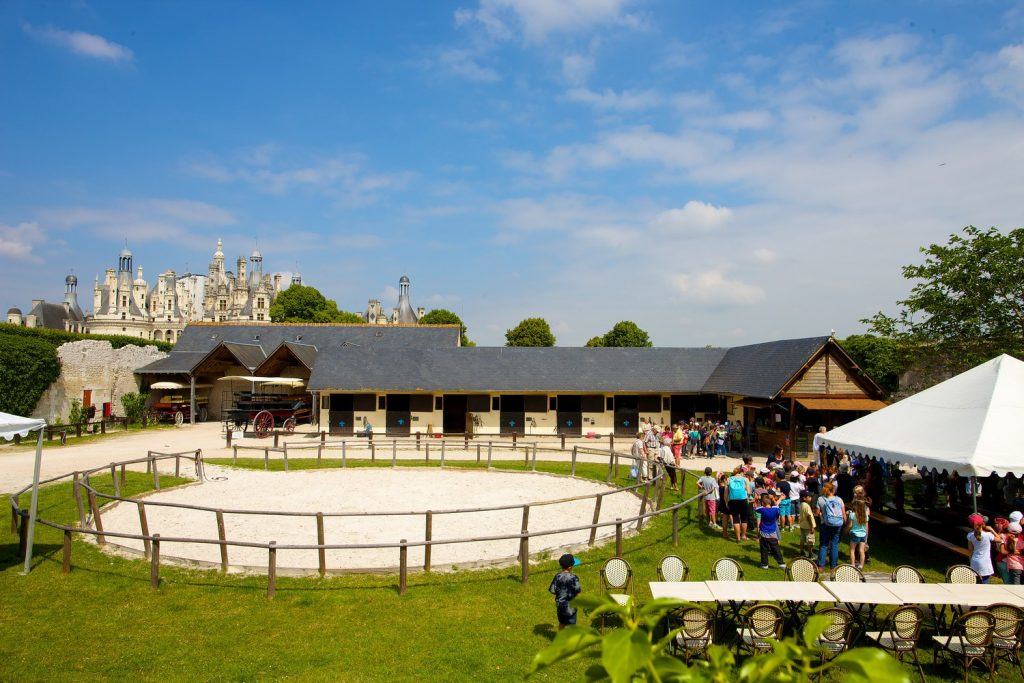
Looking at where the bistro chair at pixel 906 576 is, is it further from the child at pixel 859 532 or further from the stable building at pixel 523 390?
the stable building at pixel 523 390

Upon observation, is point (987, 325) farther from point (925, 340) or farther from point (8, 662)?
point (8, 662)

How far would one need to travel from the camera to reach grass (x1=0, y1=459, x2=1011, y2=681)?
6.93m

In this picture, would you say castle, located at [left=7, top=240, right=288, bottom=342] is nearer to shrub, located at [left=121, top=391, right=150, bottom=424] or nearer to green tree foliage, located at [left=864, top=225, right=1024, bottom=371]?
shrub, located at [left=121, top=391, right=150, bottom=424]

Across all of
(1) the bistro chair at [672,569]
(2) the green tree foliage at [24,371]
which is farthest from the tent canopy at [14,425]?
(2) the green tree foliage at [24,371]

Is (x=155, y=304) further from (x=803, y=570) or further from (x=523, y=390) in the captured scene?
(x=803, y=570)

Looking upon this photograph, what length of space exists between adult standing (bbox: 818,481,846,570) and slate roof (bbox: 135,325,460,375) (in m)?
32.2

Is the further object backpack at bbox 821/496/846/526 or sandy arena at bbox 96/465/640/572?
sandy arena at bbox 96/465/640/572

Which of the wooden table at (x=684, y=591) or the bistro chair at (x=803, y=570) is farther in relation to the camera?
the bistro chair at (x=803, y=570)

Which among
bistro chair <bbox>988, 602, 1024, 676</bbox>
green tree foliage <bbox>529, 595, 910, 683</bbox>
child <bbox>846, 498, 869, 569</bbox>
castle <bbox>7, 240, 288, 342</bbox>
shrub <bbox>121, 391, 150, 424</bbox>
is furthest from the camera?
castle <bbox>7, 240, 288, 342</bbox>

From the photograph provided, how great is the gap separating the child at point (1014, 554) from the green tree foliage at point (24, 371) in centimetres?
3825

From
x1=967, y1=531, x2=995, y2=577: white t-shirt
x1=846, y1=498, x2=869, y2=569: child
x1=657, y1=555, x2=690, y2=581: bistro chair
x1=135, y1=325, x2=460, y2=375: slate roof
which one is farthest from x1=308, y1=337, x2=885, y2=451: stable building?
x1=657, y1=555, x2=690, y2=581: bistro chair

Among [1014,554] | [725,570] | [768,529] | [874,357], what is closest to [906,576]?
[768,529]

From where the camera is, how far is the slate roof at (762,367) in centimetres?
2420

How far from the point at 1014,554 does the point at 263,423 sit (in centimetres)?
2806
